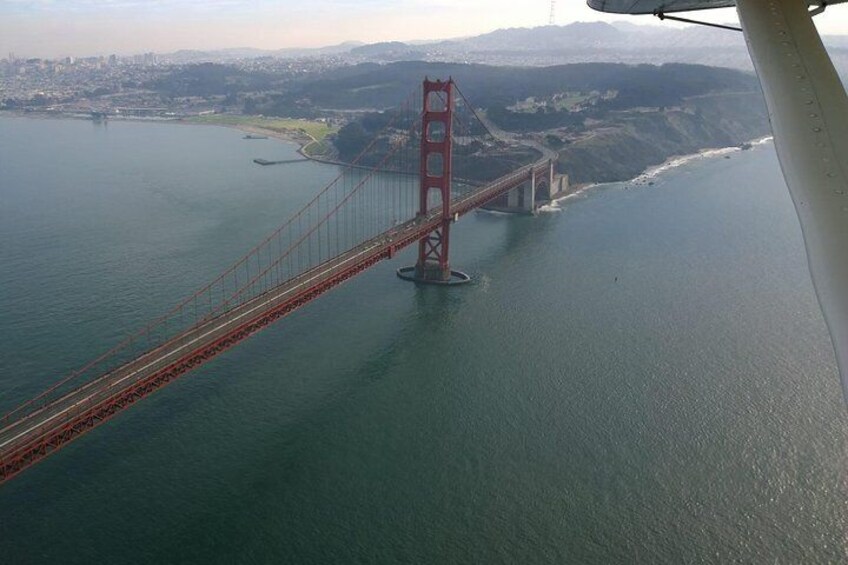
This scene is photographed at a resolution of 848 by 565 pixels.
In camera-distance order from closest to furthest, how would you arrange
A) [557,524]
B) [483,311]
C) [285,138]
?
[557,524] → [483,311] → [285,138]

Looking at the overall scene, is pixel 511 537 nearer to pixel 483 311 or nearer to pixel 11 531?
pixel 11 531

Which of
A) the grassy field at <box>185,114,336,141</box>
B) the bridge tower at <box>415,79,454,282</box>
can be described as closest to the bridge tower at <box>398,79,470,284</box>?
the bridge tower at <box>415,79,454,282</box>

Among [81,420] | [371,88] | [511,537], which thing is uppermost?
[371,88]

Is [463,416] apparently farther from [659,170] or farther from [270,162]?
[270,162]

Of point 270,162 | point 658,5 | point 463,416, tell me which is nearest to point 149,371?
point 463,416

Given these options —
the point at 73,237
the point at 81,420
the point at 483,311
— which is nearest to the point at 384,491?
the point at 81,420
